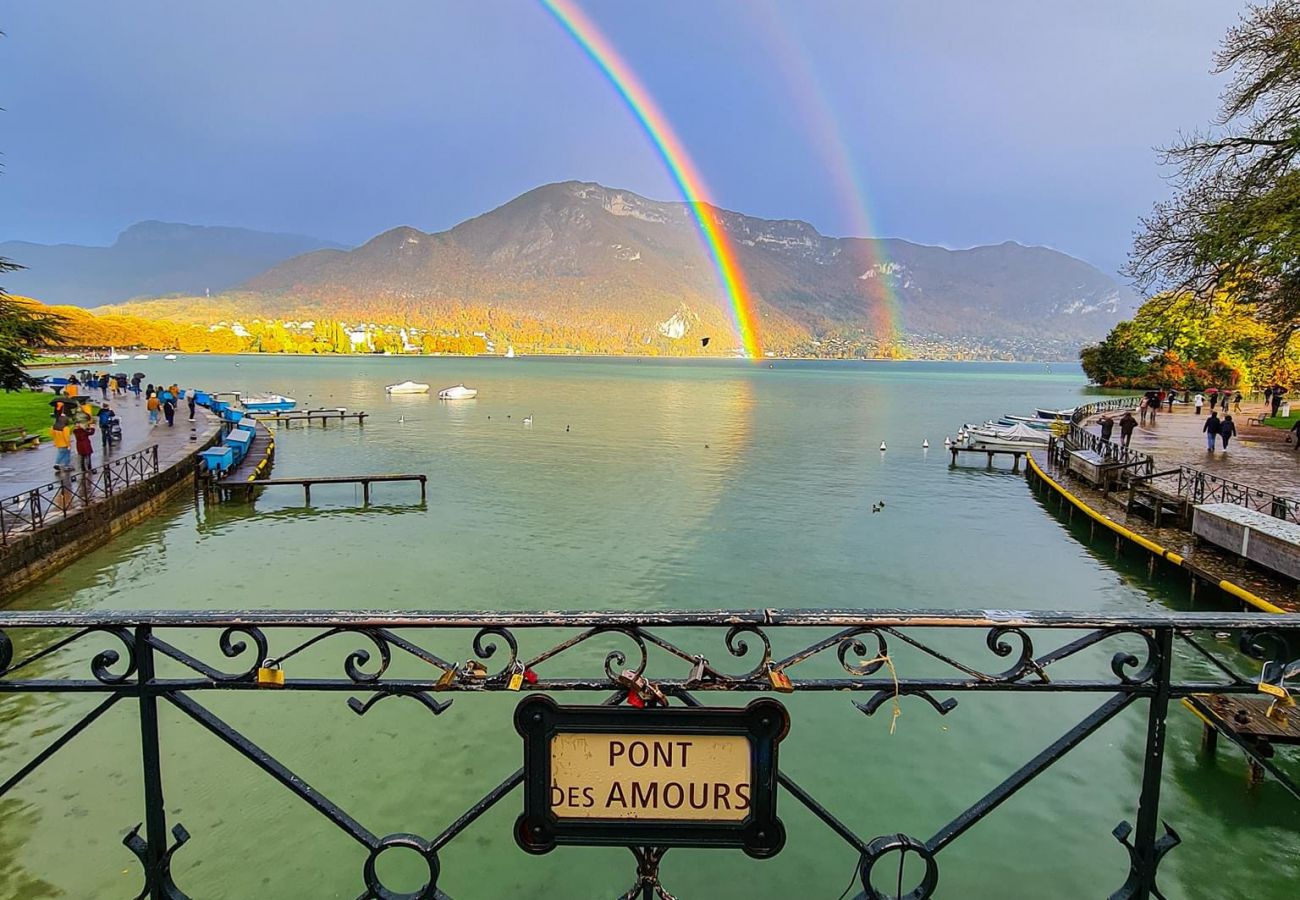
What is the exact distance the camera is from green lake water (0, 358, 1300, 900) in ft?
22.0

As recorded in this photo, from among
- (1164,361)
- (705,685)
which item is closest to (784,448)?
(705,685)

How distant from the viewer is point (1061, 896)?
21.1 ft

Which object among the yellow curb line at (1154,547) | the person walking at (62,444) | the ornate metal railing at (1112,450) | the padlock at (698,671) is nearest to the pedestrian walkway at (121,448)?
the person walking at (62,444)

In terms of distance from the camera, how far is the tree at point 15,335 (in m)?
18.9

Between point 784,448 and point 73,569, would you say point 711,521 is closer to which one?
point 73,569

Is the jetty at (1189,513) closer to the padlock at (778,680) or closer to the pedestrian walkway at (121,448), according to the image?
the padlock at (778,680)

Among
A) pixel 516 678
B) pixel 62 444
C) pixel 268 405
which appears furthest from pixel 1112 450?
pixel 268 405

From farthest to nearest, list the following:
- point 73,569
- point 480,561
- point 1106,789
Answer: point 480,561, point 73,569, point 1106,789

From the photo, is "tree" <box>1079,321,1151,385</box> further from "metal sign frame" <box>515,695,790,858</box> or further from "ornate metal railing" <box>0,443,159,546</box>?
"metal sign frame" <box>515,695,790,858</box>

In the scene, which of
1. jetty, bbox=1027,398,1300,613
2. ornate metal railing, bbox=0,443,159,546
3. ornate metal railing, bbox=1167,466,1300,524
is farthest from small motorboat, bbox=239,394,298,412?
ornate metal railing, bbox=1167,466,1300,524

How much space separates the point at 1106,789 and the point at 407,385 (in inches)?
2915

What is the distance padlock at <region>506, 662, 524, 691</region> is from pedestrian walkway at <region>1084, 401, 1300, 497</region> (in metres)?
20.7

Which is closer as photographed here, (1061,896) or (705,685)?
(705,685)

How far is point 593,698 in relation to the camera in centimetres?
1048
